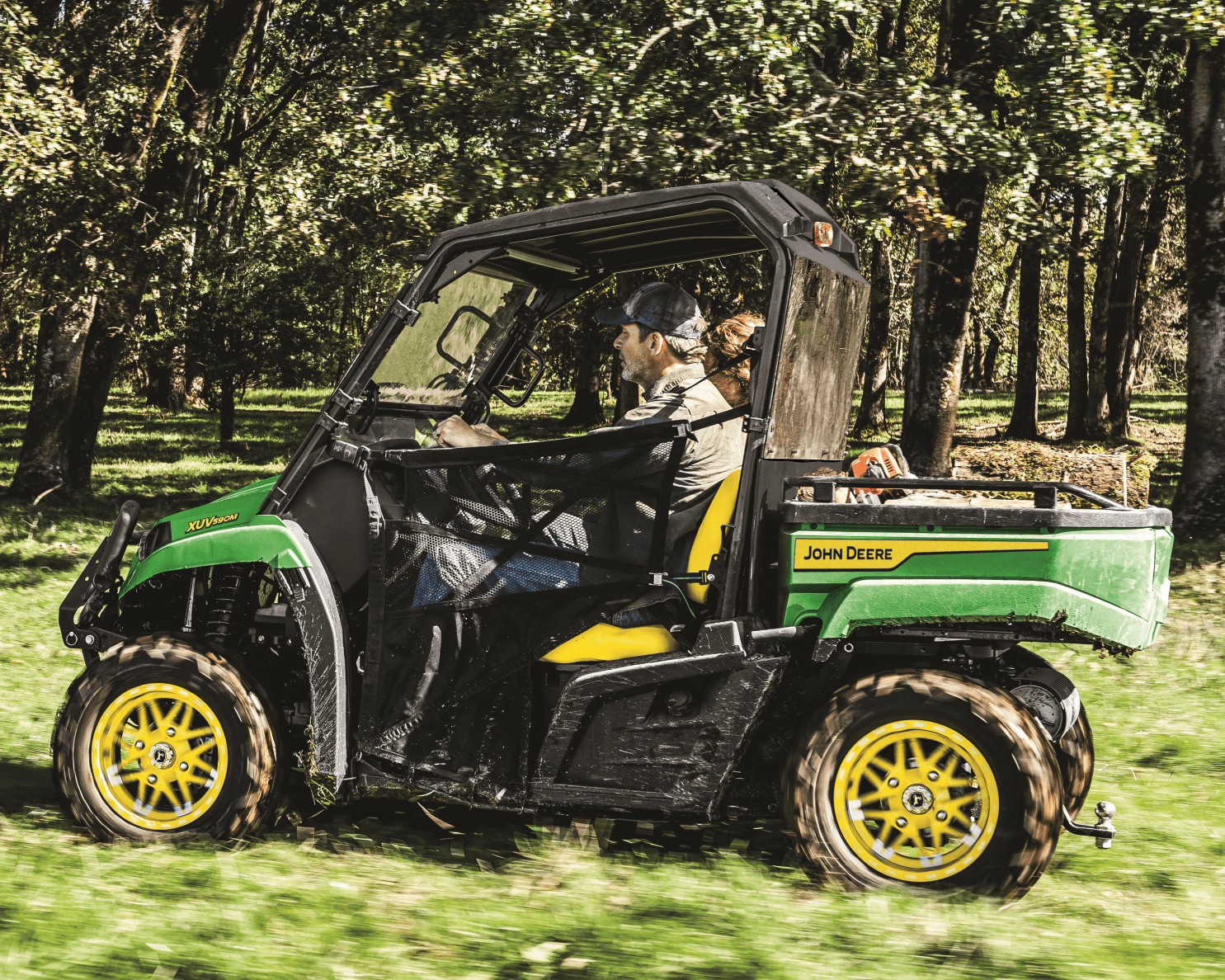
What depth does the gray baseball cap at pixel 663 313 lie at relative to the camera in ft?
14.4

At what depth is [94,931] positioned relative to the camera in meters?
3.41

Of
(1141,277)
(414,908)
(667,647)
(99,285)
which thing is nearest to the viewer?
(414,908)

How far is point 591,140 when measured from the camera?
912cm

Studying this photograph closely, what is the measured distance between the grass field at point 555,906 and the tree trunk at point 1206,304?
641cm

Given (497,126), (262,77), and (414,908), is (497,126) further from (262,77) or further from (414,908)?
(262,77)

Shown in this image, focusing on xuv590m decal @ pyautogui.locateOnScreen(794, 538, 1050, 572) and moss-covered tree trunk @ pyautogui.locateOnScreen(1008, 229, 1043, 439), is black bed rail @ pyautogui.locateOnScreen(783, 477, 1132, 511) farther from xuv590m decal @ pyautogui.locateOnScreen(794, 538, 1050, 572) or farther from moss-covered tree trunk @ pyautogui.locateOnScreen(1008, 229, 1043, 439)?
moss-covered tree trunk @ pyautogui.locateOnScreen(1008, 229, 1043, 439)

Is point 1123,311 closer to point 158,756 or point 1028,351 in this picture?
point 1028,351

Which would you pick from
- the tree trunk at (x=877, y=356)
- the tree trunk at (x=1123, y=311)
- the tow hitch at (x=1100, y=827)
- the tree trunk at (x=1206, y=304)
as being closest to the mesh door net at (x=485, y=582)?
the tow hitch at (x=1100, y=827)

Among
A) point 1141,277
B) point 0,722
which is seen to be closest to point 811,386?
point 0,722

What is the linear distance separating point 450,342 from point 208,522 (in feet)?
3.88

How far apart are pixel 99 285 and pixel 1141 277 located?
21872 mm

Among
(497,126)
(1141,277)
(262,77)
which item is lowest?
(497,126)

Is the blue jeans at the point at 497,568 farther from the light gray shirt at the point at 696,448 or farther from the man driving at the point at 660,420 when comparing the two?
the light gray shirt at the point at 696,448

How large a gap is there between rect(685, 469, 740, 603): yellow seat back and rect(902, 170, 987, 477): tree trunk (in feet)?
31.5
